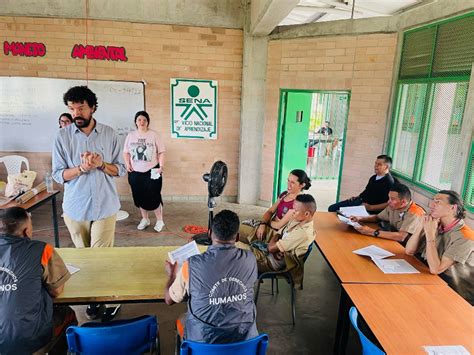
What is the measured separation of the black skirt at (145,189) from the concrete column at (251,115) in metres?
1.87

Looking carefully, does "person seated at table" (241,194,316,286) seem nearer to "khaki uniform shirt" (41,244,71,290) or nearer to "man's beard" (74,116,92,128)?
"khaki uniform shirt" (41,244,71,290)

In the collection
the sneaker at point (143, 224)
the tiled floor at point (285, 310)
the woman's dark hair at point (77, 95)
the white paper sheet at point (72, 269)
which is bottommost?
the tiled floor at point (285, 310)

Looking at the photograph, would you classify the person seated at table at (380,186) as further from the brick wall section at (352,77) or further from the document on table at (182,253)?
the document on table at (182,253)

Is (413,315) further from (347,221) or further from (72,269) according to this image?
(72,269)

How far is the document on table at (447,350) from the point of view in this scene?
1.90 metres

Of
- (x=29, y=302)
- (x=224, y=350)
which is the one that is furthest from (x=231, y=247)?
(x=29, y=302)

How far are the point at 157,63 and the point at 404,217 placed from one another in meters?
4.76

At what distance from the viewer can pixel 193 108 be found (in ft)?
21.4

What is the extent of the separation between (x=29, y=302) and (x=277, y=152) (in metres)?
5.01

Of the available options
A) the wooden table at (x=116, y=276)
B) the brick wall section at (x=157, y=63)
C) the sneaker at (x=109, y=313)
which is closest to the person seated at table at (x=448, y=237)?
the wooden table at (x=116, y=276)

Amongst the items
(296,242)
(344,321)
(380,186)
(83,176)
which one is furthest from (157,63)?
(344,321)

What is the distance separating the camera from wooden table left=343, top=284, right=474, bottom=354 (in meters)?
2.00

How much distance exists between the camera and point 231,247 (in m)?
2.04

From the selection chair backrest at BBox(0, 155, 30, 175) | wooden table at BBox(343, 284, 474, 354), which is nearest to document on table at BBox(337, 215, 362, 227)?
wooden table at BBox(343, 284, 474, 354)
